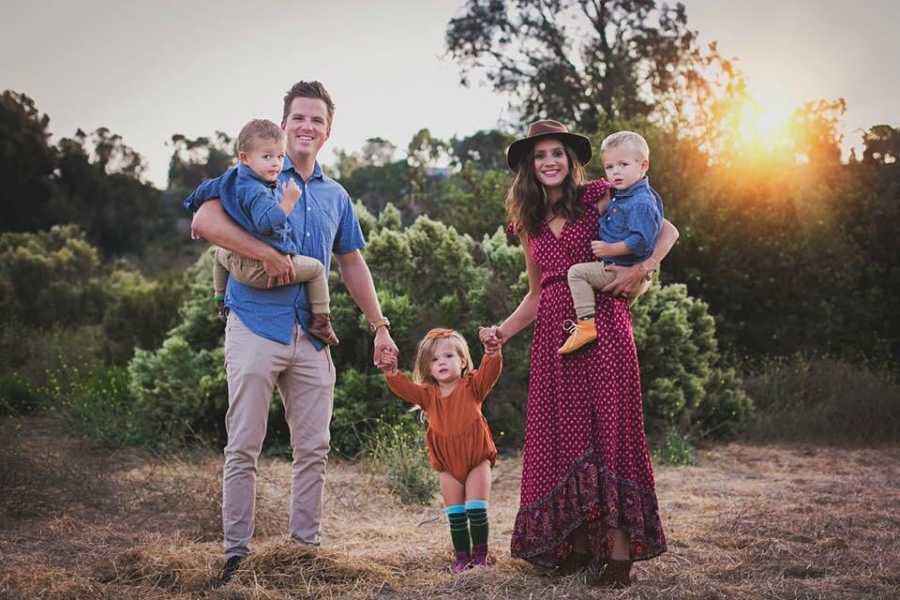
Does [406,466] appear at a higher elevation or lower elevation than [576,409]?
lower

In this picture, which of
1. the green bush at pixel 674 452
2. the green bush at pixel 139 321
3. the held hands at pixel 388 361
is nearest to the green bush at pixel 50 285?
the green bush at pixel 139 321

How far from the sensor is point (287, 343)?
4.05 m

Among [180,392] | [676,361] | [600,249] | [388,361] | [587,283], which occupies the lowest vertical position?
[180,392]

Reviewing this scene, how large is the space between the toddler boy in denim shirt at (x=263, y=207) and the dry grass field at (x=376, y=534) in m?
1.19

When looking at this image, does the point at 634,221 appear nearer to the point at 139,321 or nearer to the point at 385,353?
the point at 385,353

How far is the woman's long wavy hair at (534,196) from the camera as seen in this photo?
13.6 feet

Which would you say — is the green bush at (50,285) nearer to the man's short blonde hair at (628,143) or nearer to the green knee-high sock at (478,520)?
the green knee-high sock at (478,520)

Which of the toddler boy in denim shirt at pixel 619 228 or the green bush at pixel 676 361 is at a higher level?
the toddler boy in denim shirt at pixel 619 228

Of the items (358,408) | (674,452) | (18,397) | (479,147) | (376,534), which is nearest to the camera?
(376,534)

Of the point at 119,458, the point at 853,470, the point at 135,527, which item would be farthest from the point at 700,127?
the point at 135,527

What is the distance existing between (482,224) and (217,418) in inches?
202

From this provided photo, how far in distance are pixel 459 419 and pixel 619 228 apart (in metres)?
1.17

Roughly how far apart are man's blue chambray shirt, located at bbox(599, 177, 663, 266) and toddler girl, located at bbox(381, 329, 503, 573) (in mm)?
760

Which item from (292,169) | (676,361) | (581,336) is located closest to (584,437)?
(581,336)
